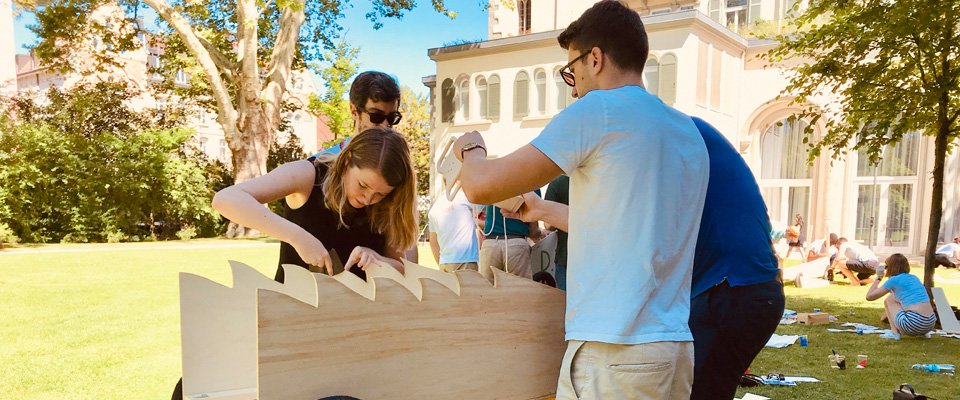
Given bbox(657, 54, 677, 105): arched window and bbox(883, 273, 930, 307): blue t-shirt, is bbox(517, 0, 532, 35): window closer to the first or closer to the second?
bbox(657, 54, 677, 105): arched window

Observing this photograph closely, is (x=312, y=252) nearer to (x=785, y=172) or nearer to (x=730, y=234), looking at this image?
(x=730, y=234)

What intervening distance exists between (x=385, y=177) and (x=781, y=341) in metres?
4.78

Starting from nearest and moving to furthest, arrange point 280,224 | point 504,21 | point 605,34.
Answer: point 605,34 → point 280,224 → point 504,21

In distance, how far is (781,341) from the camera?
544 centimetres

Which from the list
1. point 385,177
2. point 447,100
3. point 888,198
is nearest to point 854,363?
point 385,177

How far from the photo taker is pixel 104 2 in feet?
49.0


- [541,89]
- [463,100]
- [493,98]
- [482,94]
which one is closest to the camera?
[541,89]

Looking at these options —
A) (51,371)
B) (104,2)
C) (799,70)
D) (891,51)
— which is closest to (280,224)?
(51,371)

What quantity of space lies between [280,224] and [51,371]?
333 centimetres

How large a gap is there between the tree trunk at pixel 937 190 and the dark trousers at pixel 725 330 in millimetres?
5688

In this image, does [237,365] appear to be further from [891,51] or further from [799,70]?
[891,51]

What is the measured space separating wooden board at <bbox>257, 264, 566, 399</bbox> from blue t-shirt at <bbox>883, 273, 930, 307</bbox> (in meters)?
5.54

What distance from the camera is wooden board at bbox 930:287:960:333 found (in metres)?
6.04

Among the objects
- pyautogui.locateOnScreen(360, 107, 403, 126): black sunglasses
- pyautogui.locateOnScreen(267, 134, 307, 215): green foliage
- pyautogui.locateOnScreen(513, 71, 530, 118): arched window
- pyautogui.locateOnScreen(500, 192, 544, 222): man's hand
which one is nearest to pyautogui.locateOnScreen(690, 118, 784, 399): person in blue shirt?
pyautogui.locateOnScreen(500, 192, 544, 222): man's hand
